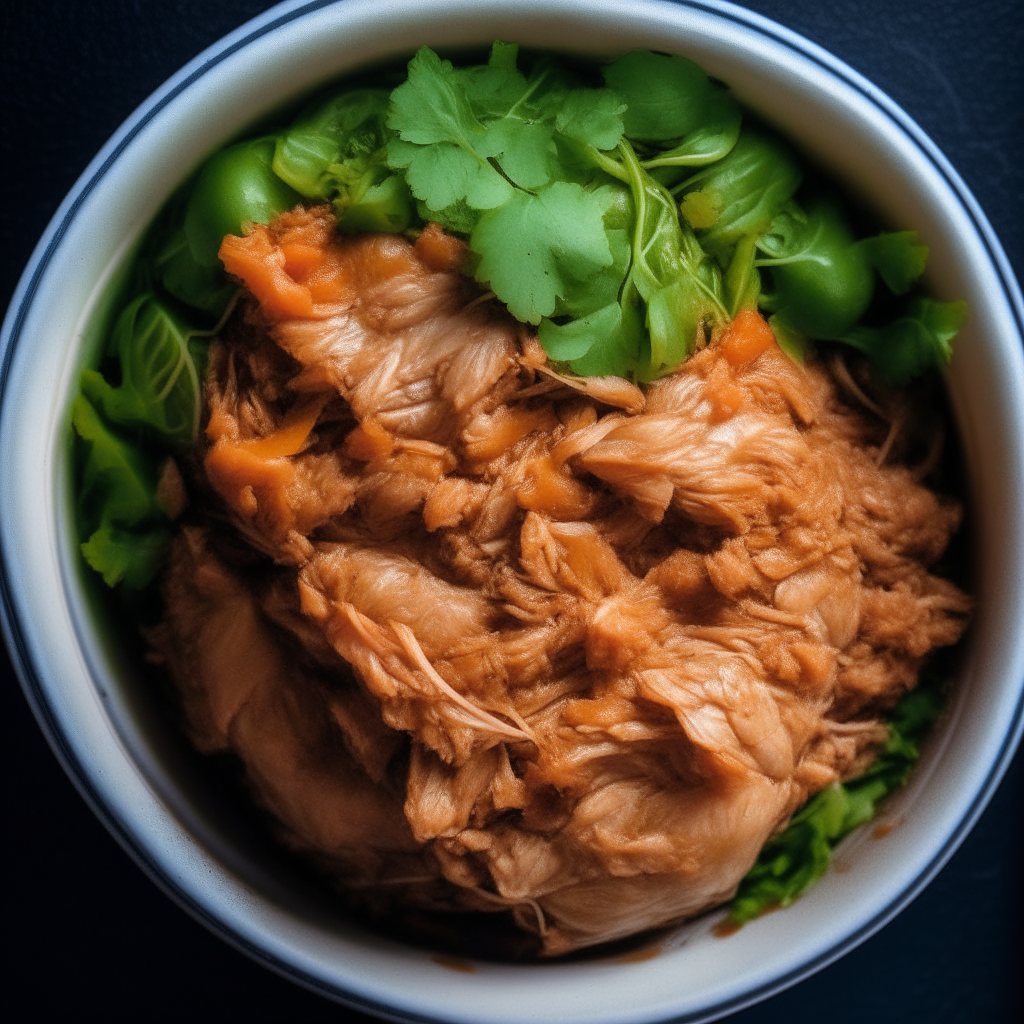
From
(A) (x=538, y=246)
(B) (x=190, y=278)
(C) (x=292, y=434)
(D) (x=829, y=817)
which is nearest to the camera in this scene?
(A) (x=538, y=246)

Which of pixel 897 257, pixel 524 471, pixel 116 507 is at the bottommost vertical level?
pixel 116 507

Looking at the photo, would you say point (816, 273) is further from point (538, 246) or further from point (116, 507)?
point (116, 507)

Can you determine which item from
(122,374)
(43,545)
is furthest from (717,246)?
(43,545)

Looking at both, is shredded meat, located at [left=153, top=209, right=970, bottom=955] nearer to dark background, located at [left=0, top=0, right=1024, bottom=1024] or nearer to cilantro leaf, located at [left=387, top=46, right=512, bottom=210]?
cilantro leaf, located at [left=387, top=46, right=512, bottom=210]

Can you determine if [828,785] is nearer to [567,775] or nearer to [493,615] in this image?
[567,775]

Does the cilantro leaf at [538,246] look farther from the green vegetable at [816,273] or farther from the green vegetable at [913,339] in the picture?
the green vegetable at [913,339]

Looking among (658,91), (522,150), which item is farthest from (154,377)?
(658,91)

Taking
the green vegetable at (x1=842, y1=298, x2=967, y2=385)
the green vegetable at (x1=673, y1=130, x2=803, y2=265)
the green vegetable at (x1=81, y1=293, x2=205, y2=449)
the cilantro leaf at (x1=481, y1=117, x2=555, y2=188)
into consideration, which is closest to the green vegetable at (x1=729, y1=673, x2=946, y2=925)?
the green vegetable at (x1=842, y1=298, x2=967, y2=385)
